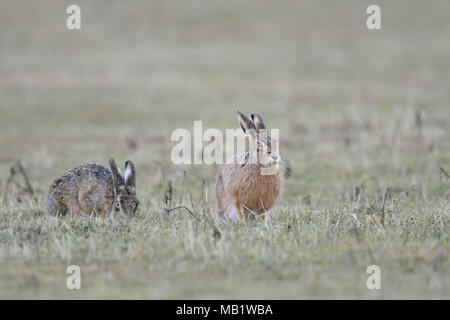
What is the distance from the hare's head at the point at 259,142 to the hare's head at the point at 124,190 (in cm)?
167

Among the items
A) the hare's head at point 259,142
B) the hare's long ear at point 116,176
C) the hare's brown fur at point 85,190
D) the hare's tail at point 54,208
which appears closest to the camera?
the hare's head at point 259,142

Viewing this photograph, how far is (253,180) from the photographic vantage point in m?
8.76

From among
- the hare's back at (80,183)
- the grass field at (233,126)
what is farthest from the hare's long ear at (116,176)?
the grass field at (233,126)

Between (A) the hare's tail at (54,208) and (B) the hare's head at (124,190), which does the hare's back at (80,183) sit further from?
(B) the hare's head at (124,190)

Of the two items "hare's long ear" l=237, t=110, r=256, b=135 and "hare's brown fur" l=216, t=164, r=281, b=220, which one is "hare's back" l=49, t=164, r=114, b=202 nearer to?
"hare's brown fur" l=216, t=164, r=281, b=220

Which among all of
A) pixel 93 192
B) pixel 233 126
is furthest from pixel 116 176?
pixel 233 126

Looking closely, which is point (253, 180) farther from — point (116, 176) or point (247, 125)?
point (116, 176)

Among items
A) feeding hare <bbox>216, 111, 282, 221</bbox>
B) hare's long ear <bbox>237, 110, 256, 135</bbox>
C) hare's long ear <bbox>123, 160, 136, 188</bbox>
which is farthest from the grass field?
hare's long ear <bbox>237, 110, 256, 135</bbox>

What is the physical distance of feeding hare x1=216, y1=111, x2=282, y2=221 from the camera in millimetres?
8570

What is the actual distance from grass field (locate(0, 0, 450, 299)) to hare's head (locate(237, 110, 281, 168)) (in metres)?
0.82

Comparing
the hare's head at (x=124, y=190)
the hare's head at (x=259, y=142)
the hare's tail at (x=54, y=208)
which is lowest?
the hare's tail at (x=54, y=208)

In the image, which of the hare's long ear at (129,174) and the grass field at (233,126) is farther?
the hare's long ear at (129,174)

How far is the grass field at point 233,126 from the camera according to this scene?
6.52 m

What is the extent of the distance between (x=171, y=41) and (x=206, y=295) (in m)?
32.6
